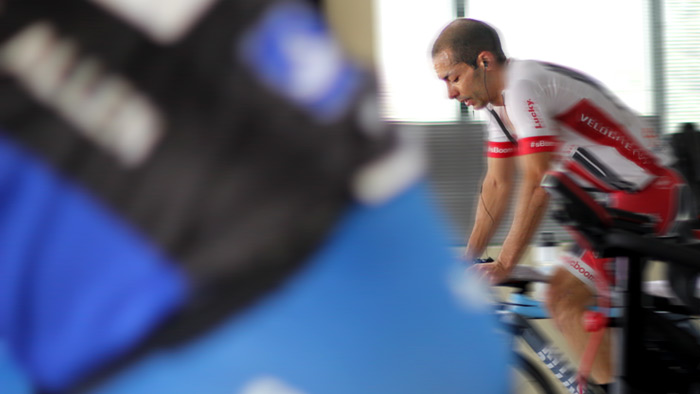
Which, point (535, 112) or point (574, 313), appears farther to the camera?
point (574, 313)

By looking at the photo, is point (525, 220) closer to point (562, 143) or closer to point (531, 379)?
point (562, 143)

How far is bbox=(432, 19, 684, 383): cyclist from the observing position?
86.7 inches

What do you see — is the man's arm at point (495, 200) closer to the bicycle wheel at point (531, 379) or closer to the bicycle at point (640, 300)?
the bicycle wheel at point (531, 379)

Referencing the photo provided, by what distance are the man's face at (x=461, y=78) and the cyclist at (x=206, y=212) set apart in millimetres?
1933

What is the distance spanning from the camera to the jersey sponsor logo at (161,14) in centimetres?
42

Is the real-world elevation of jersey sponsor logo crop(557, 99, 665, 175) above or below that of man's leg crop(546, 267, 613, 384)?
above

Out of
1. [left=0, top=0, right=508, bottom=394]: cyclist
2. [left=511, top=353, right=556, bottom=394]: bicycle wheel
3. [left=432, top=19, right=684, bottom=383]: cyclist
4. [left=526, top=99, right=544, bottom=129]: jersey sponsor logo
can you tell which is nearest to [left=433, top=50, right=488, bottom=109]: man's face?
[left=432, top=19, right=684, bottom=383]: cyclist

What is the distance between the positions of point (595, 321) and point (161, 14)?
194 cm

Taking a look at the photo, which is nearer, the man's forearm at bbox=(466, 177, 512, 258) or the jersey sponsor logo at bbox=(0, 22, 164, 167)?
the jersey sponsor logo at bbox=(0, 22, 164, 167)

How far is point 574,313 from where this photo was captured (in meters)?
2.39

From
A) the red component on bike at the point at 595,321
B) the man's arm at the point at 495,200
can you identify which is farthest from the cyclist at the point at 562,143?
the man's arm at the point at 495,200

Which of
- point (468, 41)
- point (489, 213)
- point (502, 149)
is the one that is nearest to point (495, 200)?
point (489, 213)

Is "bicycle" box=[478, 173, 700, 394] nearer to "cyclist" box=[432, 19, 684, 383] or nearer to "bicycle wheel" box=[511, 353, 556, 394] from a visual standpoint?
"cyclist" box=[432, 19, 684, 383]

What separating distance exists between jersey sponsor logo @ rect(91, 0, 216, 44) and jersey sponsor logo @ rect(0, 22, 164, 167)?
0.03 meters
